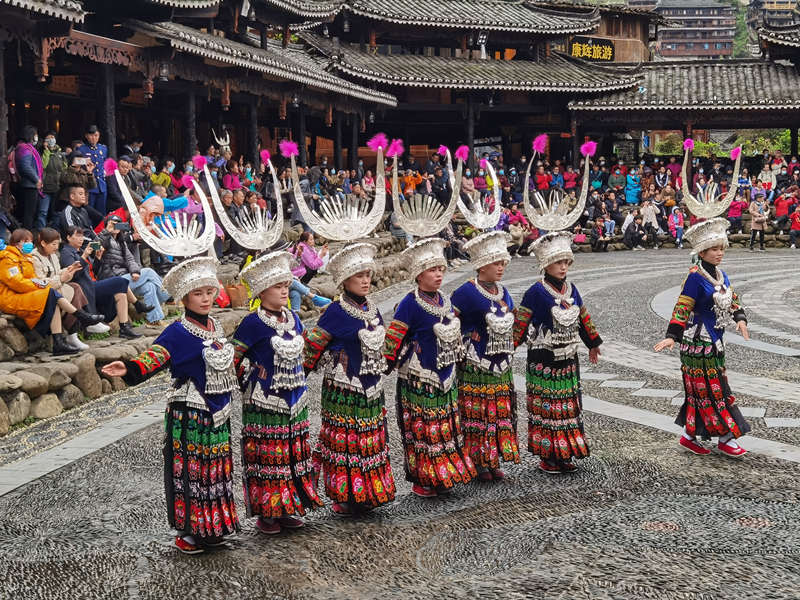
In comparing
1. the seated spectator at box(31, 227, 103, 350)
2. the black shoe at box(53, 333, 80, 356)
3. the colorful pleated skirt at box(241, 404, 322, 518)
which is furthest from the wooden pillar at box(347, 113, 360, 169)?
the colorful pleated skirt at box(241, 404, 322, 518)

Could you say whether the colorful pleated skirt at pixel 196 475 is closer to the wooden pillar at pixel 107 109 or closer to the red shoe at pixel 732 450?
the red shoe at pixel 732 450

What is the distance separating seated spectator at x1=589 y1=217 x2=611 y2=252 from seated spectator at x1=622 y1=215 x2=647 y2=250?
0.65m

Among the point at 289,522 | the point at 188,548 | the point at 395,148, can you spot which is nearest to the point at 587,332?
the point at 289,522

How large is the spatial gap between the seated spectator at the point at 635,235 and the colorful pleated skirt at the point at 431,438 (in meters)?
23.4

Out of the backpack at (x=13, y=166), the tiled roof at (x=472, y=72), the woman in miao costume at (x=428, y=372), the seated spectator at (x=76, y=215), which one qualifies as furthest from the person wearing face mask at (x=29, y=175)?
the tiled roof at (x=472, y=72)

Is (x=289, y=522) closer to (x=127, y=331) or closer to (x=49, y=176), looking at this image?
(x=127, y=331)

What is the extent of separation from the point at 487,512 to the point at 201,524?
181 cm

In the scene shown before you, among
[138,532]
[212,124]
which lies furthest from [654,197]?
[138,532]

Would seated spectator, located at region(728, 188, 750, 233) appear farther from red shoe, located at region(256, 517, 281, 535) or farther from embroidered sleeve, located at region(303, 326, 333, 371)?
red shoe, located at region(256, 517, 281, 535)

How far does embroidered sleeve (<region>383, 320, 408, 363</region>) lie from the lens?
20.9 ft

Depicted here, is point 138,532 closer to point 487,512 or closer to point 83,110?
point 487,512

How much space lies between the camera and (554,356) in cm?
692

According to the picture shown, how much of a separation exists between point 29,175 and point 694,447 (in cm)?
966

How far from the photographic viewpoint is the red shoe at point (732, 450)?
7.27 metres
